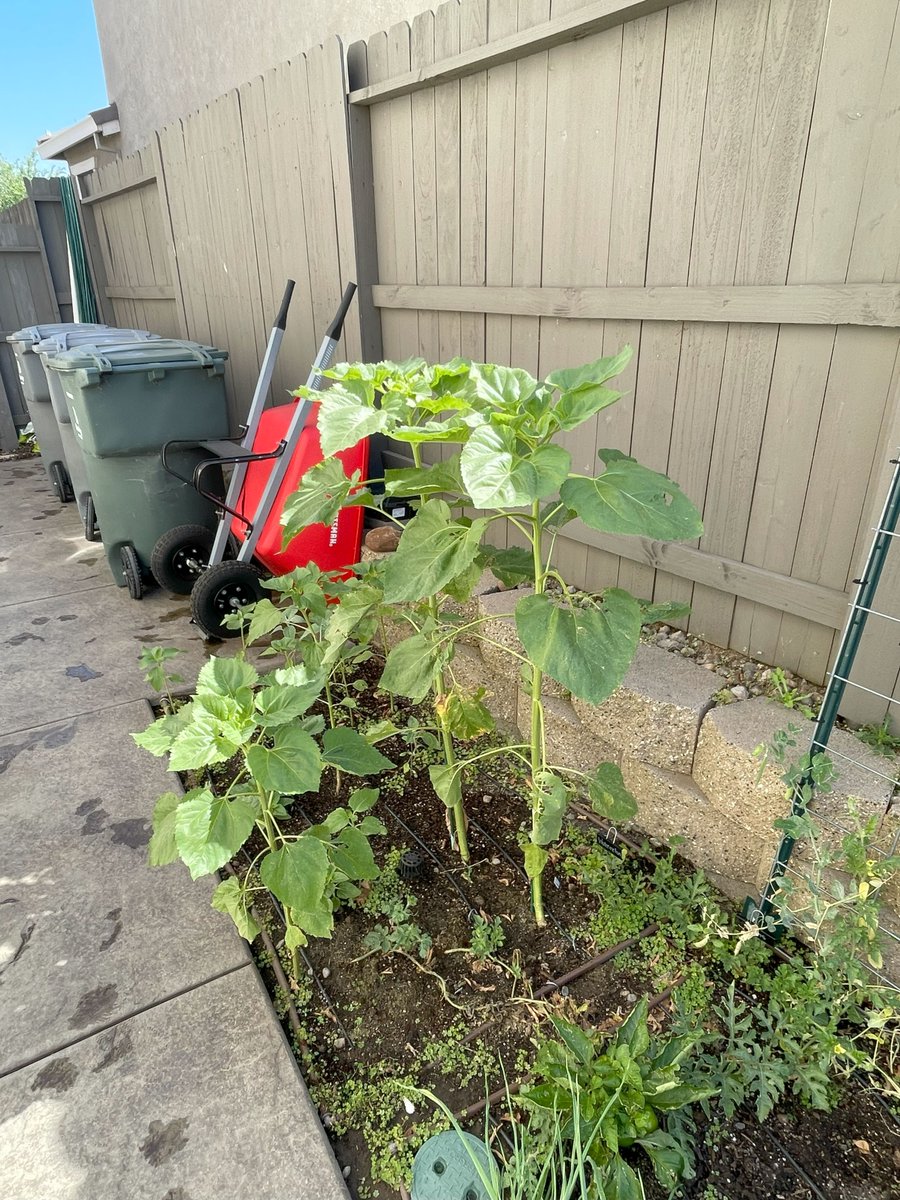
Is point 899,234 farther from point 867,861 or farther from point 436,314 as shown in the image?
point 436,314

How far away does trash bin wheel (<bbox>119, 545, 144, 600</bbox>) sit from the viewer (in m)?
4.05

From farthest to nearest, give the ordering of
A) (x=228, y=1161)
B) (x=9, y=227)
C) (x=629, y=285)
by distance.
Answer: (x=9, y=227)
(x=629, y=285)
(x=228, y=1161)

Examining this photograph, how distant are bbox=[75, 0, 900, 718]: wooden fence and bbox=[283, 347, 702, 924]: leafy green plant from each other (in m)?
0.73

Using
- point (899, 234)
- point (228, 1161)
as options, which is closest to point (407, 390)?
point (899, 234)

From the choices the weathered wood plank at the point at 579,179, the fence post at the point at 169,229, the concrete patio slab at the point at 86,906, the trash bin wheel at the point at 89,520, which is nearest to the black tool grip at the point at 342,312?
the weathered wood plank at the point at 579,179

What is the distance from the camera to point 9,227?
24.6ft

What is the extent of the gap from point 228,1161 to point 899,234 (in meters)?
2.48

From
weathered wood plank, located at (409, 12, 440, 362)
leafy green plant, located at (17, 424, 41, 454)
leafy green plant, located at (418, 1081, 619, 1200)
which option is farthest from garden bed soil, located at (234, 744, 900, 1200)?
leafy green plant, located at (17, 424, 41, 454)

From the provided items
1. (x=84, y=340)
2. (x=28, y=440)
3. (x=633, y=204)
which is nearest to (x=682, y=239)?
(x=633, y=204)

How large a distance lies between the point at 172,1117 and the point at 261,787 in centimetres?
74

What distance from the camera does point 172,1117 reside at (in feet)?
5.09

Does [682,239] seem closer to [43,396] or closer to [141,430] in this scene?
[141,430]

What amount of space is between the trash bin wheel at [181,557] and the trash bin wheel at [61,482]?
248 cm

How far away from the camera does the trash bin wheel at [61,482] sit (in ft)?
19.2
